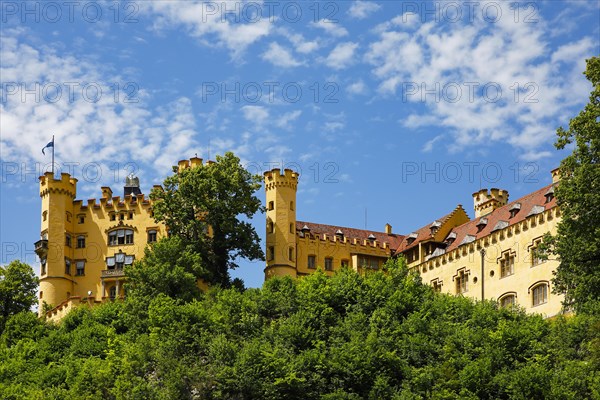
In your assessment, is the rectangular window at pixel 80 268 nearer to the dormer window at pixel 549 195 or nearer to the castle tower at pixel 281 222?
the castle tower at pixel 281 222

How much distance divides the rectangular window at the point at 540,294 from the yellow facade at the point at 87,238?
2887 centimetres

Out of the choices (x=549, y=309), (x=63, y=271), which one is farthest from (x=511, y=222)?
(x=63, y=271)

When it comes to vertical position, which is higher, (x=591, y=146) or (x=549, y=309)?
(x=591, y=146)

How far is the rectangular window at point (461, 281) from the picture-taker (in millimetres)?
101625

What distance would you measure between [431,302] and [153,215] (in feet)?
90.1

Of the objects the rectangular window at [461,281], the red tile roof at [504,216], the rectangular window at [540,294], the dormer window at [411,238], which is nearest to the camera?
the rectangular window at [540,294]

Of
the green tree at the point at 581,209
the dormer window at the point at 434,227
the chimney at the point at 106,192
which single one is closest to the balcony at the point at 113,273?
the chimney at the point at 106,192

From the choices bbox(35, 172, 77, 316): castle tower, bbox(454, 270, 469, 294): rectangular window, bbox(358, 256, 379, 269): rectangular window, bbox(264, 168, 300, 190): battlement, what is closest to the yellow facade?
bbox(35, 172, 77, 316): castle tower

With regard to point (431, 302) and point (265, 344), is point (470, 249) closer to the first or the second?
point (431, 302)

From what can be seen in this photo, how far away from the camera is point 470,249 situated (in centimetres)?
10150

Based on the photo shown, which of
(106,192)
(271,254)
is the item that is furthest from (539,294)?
(106,192)

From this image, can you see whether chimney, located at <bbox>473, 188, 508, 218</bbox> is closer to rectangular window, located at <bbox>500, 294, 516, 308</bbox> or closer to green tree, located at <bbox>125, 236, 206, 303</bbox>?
rectangular window, located at <bbox>500, 294, 516, 308</bbox>

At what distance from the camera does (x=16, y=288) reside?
10088 cm

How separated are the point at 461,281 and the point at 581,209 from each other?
25292 millimetres
